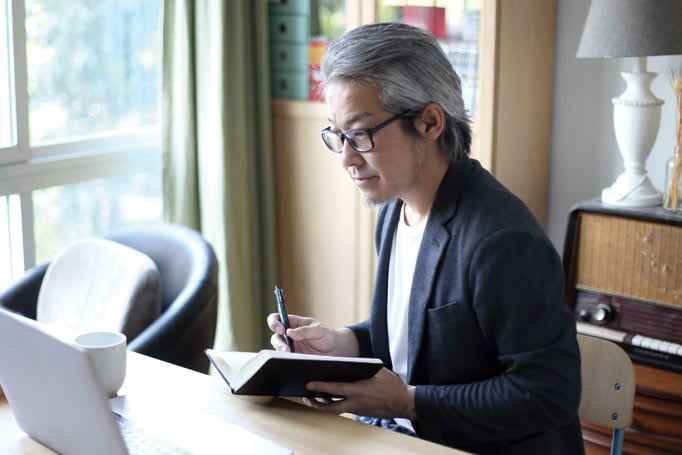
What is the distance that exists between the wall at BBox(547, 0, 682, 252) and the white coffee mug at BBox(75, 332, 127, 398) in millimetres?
1803

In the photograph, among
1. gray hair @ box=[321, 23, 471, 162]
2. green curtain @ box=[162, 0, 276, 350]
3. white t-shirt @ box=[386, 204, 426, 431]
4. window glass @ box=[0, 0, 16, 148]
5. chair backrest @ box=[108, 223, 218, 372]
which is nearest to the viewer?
gray hair @ box=[321, 23, 471, 162]

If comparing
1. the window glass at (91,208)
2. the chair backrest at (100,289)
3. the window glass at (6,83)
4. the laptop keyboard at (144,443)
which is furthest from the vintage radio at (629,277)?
the window glass at (6,83)

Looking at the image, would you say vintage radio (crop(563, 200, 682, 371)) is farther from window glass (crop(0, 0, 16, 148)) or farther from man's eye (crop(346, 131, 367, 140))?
window glass (crop(0, 0, 16, 148))

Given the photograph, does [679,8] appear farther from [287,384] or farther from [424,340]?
[287,384]

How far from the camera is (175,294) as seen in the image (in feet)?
7.93

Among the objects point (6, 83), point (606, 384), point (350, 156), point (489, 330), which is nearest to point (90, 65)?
point (6, 83)

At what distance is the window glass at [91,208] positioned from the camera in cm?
289

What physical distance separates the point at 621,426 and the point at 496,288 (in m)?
0.41

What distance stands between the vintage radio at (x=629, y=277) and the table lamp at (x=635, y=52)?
0.08 m

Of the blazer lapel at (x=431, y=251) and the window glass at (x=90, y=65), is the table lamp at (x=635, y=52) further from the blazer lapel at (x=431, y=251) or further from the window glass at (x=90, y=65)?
the window glass at (x=90, y=65)

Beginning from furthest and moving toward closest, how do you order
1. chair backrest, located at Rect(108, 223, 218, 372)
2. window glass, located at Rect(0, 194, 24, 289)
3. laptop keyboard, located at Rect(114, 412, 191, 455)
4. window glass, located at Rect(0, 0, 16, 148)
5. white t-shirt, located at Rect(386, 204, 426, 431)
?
1. window glass, located at Rect(0, 194, 24, 289)
2. window glass, located at Rect(0, 0, 16, 148)
3. chair backrest, located at Rect(108, 223, 218, 372)
4. white t-shirt, located at Rect(386, 204, 426, 431)
5. laptop keyboard, located at Rect(114, 412, 191, 455)

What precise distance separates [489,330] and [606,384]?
0.94 feet

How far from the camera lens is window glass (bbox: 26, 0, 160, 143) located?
2799 mm

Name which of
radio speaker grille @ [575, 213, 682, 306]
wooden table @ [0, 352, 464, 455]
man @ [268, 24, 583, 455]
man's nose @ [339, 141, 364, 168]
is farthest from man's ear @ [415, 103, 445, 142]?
radio speaker grille @ [575, 213, 682, 306]
